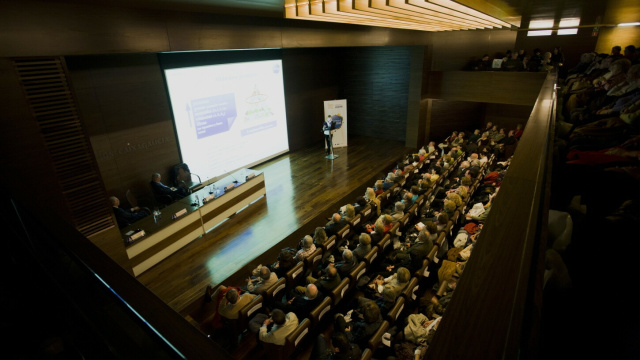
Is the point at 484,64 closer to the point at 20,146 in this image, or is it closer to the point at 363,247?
the point at 363,247

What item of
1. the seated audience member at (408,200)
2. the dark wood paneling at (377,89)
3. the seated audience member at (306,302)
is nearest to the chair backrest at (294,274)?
the seated audience member at (306,302)

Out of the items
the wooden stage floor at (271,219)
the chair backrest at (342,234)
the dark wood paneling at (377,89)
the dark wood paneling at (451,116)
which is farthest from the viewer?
the dark wood paneling at (451,116)

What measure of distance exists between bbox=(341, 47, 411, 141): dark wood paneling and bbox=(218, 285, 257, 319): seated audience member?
26.6ft

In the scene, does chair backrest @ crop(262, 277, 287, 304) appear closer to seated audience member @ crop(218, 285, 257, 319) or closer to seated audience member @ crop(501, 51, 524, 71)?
seated audience member @ crop(218, 285, 257, 319)

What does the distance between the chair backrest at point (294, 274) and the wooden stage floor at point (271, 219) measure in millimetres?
1047

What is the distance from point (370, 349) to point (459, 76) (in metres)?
8.74

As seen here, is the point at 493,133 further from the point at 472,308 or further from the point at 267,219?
the point at 472,308

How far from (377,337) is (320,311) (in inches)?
27.3

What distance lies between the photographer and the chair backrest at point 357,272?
148 inches

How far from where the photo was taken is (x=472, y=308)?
78cm

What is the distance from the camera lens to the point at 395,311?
3.16m

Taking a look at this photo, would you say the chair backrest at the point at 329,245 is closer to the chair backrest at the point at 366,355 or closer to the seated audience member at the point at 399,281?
the seated audience member at the point at 399,281

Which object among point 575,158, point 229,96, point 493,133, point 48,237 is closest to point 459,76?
point 493,133

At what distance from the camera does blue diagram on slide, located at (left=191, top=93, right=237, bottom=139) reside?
661 cm
